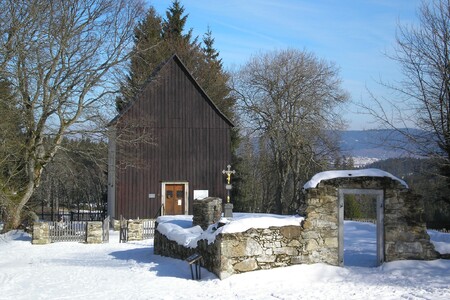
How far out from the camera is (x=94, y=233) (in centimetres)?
2423

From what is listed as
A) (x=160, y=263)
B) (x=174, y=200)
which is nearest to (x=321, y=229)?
(x=160, y=263)

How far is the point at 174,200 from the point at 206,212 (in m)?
13.9

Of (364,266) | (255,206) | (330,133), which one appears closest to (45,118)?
(364,266)

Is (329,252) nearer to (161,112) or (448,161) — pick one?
(448,161)

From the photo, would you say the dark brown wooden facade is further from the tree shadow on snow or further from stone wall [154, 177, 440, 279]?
stone wall [154, 177, 440, 279]

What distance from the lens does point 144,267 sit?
50.1 feet

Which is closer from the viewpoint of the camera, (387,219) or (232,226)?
(232,226)

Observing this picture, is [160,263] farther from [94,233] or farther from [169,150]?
[169,150]

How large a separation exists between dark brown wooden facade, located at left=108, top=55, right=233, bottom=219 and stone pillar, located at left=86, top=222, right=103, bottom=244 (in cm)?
652

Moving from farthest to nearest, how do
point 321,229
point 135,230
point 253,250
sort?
point 135,230 → point 321,229 → point 253,250

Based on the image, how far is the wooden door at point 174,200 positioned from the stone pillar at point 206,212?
522 inches

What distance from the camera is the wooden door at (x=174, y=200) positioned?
1246 inches

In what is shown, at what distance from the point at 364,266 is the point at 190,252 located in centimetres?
477

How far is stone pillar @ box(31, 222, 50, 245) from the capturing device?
933 inches
